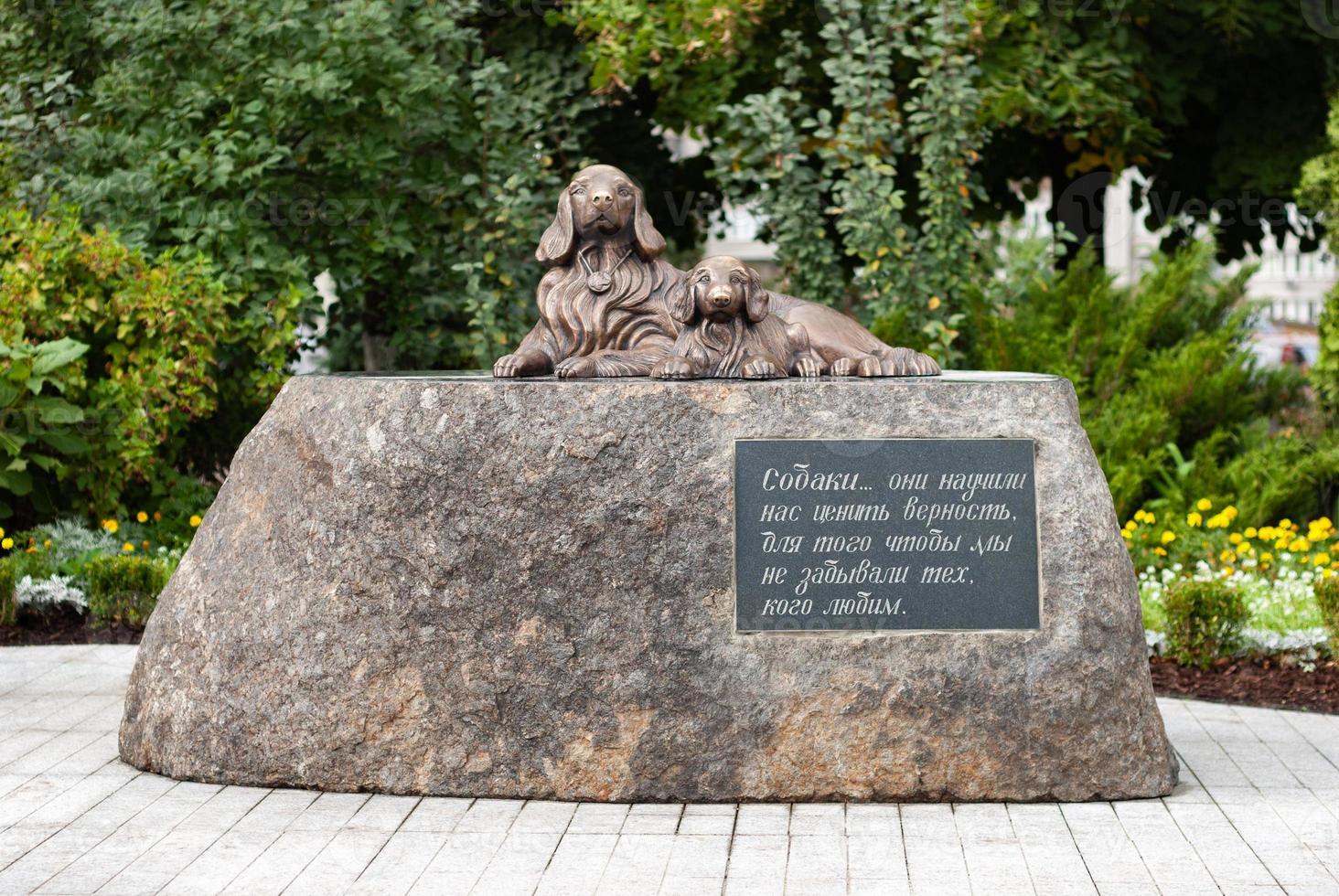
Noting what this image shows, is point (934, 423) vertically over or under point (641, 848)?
over

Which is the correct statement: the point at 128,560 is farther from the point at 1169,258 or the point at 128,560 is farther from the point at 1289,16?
the point at 1289,16

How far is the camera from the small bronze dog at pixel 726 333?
5371mm

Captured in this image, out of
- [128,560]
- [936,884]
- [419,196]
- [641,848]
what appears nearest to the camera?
→ [936,884]

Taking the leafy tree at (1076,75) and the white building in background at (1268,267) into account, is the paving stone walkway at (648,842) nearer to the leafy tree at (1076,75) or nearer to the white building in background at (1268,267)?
the leafy tree at (1076,75)

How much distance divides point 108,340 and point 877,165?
4579 millimetres

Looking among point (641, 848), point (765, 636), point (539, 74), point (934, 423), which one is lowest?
point (641, 848)

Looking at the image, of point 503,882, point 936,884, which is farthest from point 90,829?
point 936,884

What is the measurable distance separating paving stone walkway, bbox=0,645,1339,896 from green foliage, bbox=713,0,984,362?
4.61 m

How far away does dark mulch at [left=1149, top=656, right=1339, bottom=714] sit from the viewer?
22.2 ft

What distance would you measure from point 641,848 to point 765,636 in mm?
827

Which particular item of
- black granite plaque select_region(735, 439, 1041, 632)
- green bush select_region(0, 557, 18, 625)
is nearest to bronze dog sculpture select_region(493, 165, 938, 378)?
black granite plaque select_region(735, 439, 1041, 632)

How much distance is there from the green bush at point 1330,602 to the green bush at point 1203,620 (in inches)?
12.7

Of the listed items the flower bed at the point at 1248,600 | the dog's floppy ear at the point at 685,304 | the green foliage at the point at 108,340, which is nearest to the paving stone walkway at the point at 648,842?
the flower bed at the point at 1248,600

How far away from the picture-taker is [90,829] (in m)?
4.95
